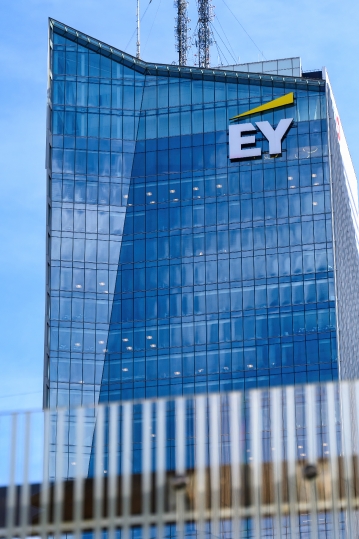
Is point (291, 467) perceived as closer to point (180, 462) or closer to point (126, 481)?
point (180, 462)

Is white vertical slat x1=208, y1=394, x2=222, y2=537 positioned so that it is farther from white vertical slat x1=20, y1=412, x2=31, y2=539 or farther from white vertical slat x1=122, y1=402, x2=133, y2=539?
white vertical slat x1=20, y1=412, x2=31, y2=539

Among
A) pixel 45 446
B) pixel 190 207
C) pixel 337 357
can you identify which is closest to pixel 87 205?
pixel 190 207

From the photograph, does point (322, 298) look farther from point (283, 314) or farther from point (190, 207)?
point (190, 207)

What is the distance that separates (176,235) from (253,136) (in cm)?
1421

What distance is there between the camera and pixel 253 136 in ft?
461

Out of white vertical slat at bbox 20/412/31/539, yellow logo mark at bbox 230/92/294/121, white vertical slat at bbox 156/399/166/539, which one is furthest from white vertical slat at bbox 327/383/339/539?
yellow logo mark at bbox 230/92/294/121

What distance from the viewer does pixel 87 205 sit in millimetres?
142375

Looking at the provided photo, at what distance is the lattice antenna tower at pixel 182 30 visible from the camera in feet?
527

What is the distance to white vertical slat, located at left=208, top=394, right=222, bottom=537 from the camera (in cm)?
2795

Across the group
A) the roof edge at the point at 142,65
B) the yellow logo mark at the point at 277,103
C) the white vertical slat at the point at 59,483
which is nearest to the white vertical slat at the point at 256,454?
the white vertical slat at the point at 59,483

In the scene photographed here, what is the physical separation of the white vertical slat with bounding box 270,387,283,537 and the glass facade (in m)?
99.8

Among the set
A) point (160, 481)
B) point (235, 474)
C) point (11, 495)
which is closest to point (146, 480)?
point (160, 481)

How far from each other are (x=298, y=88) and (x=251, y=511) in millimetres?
117003

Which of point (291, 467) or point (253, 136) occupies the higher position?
point (253, 136)
